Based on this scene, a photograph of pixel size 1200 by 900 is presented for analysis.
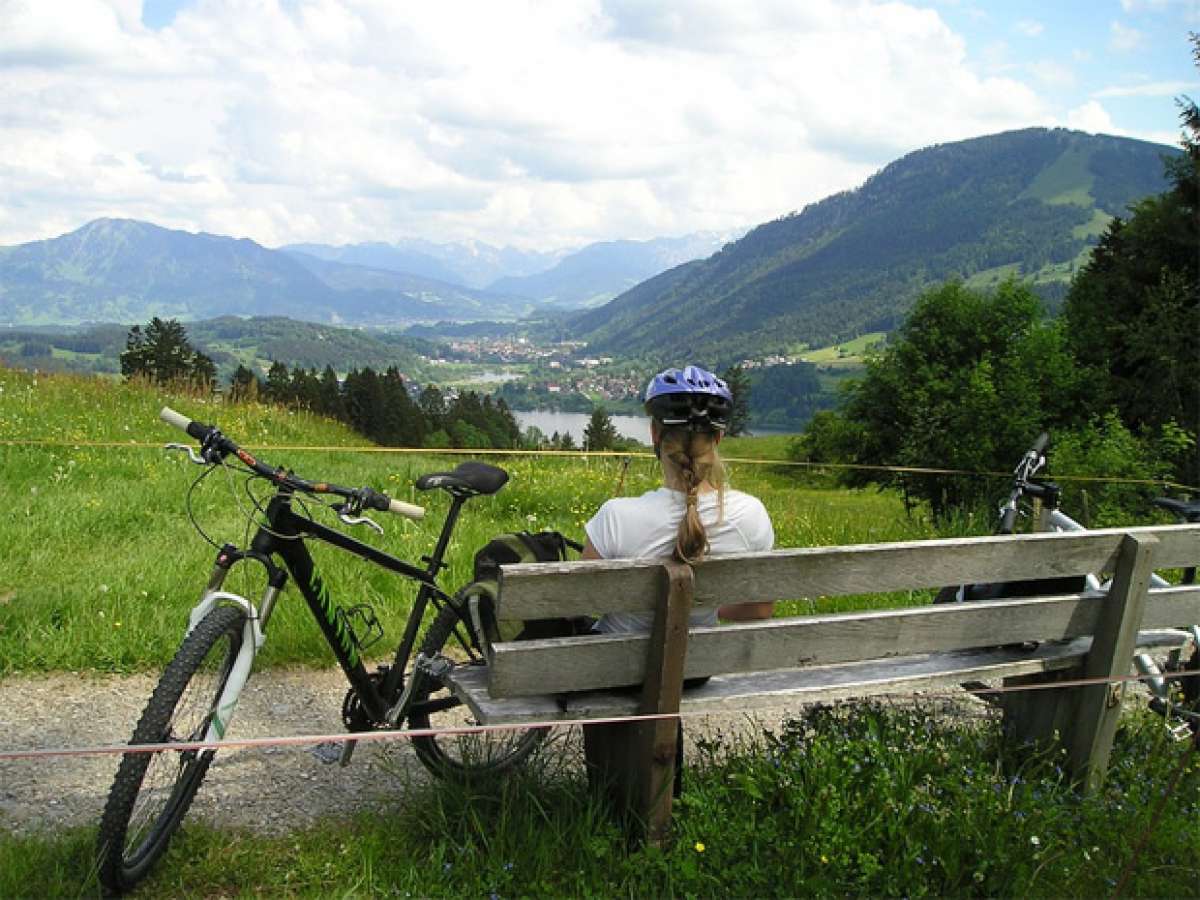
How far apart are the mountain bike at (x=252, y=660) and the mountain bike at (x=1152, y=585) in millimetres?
2201

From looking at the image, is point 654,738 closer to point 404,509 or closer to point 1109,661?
point 404,509

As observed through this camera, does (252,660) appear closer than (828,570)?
No

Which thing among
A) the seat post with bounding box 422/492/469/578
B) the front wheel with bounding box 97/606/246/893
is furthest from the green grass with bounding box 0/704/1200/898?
the seat post with bounding box 422/492/469/578

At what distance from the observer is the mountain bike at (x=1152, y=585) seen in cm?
430

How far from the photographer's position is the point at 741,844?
3.32 metres

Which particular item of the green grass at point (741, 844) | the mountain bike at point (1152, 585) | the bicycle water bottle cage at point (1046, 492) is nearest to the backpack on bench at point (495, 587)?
the green grass at point (741, 844)

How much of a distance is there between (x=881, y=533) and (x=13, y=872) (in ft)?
23.6

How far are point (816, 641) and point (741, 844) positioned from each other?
736mm

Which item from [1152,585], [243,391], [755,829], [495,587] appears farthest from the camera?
[243,391]

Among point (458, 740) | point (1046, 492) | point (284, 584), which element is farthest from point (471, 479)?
point (1046, 492)

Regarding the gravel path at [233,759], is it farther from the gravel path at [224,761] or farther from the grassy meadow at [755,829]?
the grassy meadow at [755,829]

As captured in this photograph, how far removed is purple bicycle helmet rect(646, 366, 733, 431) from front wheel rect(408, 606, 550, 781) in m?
1.37

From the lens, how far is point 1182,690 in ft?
15.5

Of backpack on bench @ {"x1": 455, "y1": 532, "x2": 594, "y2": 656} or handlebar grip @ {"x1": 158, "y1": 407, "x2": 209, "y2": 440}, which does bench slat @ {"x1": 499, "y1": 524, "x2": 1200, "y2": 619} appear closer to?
backpack on bench @ {"x1": 455, "y1": 532, "x2": 594, "y2": 656}
